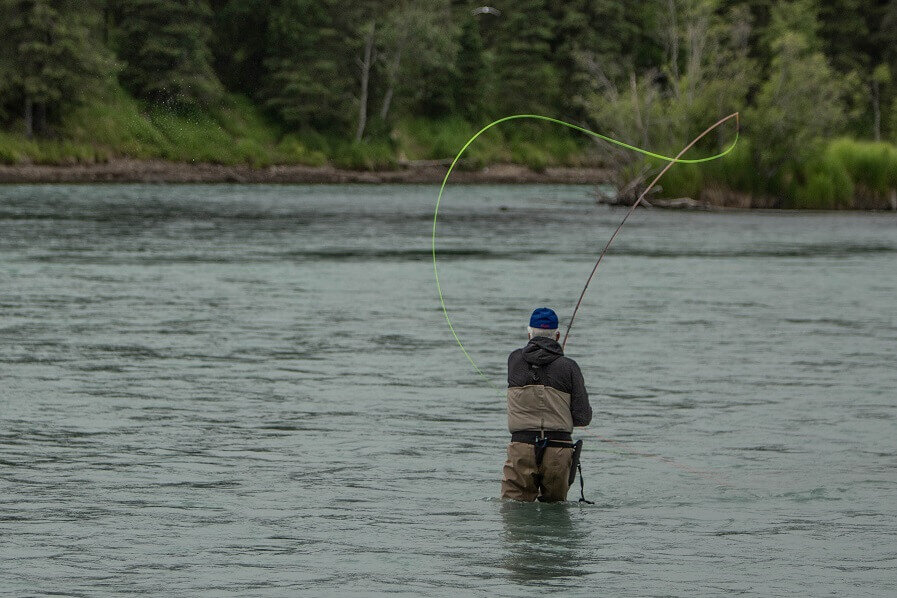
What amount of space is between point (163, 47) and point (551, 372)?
75.9m

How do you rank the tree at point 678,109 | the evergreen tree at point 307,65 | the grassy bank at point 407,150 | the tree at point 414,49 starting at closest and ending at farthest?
1. the grassy bank at point 407,150
2. the tree at point 678,109
3. the evergreen tree at point 307,65
4. the tree at point 414,49

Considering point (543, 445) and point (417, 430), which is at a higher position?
point (543, 445)

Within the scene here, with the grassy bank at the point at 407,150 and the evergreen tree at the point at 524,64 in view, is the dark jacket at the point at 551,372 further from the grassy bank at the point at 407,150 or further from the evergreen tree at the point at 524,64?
the evergreen tree at the point at 524,64

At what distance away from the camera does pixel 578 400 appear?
34.6ft

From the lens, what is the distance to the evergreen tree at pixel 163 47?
3280 inches

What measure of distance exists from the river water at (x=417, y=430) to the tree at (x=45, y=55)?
4277 centimetres

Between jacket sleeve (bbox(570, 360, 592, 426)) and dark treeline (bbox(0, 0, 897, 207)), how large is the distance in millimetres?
44656

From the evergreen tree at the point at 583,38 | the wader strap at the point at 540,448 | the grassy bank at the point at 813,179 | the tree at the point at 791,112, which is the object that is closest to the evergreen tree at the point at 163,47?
the evergreen tree at the point at 583,38

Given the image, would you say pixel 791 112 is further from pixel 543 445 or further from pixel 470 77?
pixel 470 77

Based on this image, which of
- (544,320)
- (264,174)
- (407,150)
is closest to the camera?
(544,320)

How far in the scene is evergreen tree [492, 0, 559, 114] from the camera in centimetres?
10644

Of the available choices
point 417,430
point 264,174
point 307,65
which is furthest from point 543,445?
point 307,65

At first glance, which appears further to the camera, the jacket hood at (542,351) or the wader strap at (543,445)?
the wader strap at (543,445)

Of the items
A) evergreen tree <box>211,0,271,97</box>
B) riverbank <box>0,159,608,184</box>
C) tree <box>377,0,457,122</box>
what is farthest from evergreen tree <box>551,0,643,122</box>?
evergreen tree <box>211,0,271,97</box>
